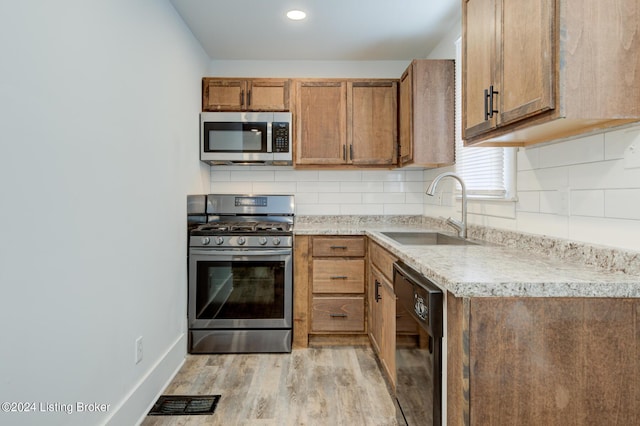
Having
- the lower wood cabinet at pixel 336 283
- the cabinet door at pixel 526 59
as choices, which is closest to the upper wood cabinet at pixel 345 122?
the lower wood cabinet at pixel 336 283

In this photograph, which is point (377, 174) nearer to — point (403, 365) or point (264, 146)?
point (264, 146)

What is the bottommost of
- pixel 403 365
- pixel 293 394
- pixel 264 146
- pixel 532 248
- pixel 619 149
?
pixel 293 394

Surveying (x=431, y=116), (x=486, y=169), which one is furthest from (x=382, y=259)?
(x=431, y=116)

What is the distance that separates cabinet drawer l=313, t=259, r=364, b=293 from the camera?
306 centimetres

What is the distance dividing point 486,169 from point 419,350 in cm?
137

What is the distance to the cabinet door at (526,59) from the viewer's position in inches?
48.4

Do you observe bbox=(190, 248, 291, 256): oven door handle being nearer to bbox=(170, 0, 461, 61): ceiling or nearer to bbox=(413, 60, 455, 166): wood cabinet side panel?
bbox=(413, 60, 455, 166): wood cabinet side panel

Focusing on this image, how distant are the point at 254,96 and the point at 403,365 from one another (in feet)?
8.11

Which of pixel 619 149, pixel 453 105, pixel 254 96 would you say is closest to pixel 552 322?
pixel 619 149

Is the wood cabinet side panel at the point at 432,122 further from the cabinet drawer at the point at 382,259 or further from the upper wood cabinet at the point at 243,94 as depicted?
the upper wood cabinet at the point at 243,94

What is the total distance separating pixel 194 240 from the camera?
2914 mm

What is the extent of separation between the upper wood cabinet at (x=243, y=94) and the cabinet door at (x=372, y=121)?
0.58 m

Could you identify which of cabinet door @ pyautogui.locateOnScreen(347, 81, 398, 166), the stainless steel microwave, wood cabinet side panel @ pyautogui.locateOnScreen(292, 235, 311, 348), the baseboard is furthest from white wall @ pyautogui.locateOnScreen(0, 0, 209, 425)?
cabinet door @ pyautogui.locateOnScreen(347, 81, 398, 166)

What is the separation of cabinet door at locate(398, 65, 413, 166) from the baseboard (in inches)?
86.0
